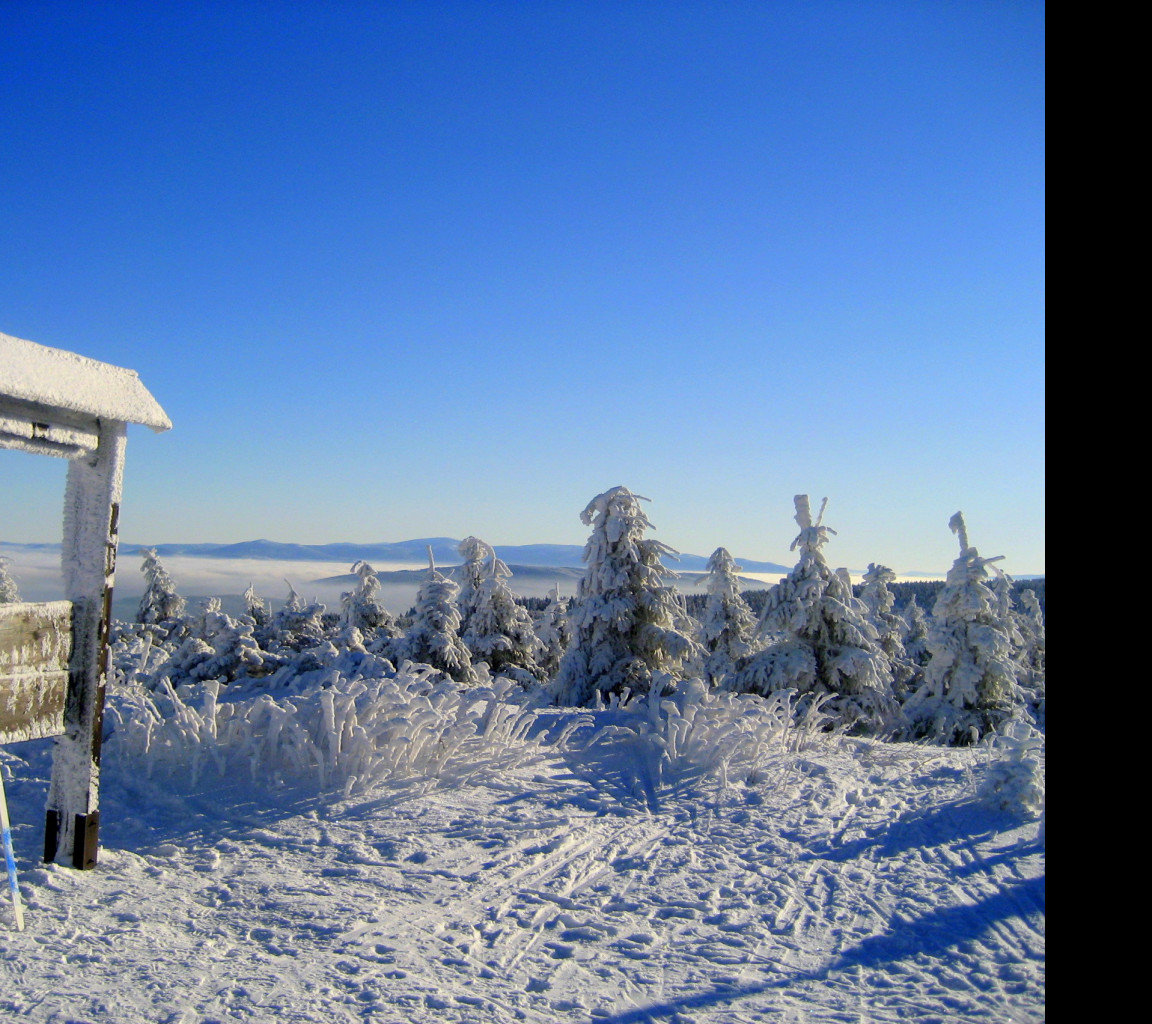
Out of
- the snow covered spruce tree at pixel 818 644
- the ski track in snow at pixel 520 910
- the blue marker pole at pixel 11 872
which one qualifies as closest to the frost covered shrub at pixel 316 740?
the ski track in snow at pixel 520 910

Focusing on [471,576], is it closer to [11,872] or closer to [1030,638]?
[11,872]

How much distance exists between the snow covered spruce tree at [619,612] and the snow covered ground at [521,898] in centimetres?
984

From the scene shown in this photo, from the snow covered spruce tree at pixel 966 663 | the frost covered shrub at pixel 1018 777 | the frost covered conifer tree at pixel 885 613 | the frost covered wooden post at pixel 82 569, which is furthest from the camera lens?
the frost covered conifer tree at pixel 885 613

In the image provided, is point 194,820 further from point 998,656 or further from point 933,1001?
point 998,656

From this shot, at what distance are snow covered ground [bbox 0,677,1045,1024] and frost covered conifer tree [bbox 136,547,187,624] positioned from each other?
36.2 meters

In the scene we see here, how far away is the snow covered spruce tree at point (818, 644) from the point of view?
17.4 meters

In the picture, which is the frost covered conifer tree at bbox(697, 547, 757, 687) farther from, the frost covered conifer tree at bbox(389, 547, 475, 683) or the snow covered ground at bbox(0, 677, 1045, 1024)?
the snow covered ground at bbox(0, 677, 1045, 1024)

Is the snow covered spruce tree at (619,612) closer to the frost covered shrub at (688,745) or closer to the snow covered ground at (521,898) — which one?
the frost covered shrub at (688,745)

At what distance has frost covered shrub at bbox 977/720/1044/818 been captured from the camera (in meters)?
5.97

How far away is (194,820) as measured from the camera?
17.3 ft

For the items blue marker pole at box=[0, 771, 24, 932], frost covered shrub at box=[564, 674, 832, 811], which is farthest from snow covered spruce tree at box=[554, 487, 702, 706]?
blue marker pole at box=[0, 771, 24, 932]

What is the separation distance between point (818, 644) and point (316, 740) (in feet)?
Answer: 46.9

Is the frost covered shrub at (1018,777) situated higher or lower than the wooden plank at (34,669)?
lower
